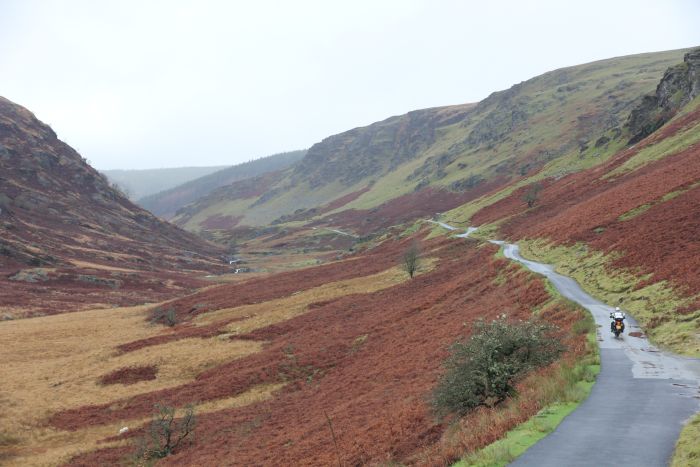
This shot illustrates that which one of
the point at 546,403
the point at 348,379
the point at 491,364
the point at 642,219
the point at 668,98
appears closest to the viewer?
the point at 546,403

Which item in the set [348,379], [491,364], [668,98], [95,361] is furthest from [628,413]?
[668,98]

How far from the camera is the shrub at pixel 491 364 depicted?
1533 centimetres

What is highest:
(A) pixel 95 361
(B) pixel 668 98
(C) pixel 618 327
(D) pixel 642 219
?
(B) pixel 668 98

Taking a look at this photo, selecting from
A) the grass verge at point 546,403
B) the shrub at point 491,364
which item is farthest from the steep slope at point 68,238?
the grass verge at point 546,403

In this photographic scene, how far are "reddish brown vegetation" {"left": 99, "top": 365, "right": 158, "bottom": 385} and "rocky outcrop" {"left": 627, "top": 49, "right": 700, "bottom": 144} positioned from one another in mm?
92875

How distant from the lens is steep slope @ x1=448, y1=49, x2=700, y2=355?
72.0 ft

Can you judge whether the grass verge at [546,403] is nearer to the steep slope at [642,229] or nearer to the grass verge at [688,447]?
the grass verge at [688,447]

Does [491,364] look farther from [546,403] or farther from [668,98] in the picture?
[668,98]

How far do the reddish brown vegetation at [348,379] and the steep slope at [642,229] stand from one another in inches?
194

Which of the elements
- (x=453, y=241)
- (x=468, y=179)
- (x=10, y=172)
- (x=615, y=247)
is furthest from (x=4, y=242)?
(x=468, y=179)

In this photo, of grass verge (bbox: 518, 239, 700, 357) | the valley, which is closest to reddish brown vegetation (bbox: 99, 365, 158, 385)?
the valley

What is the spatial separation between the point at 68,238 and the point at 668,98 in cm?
14498

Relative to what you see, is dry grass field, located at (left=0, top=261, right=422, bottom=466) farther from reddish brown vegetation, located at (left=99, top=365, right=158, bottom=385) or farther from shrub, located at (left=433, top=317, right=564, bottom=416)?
shrub, located at (left=433, top=317, right=564, bottom=416)

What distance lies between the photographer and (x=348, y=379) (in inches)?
1216
